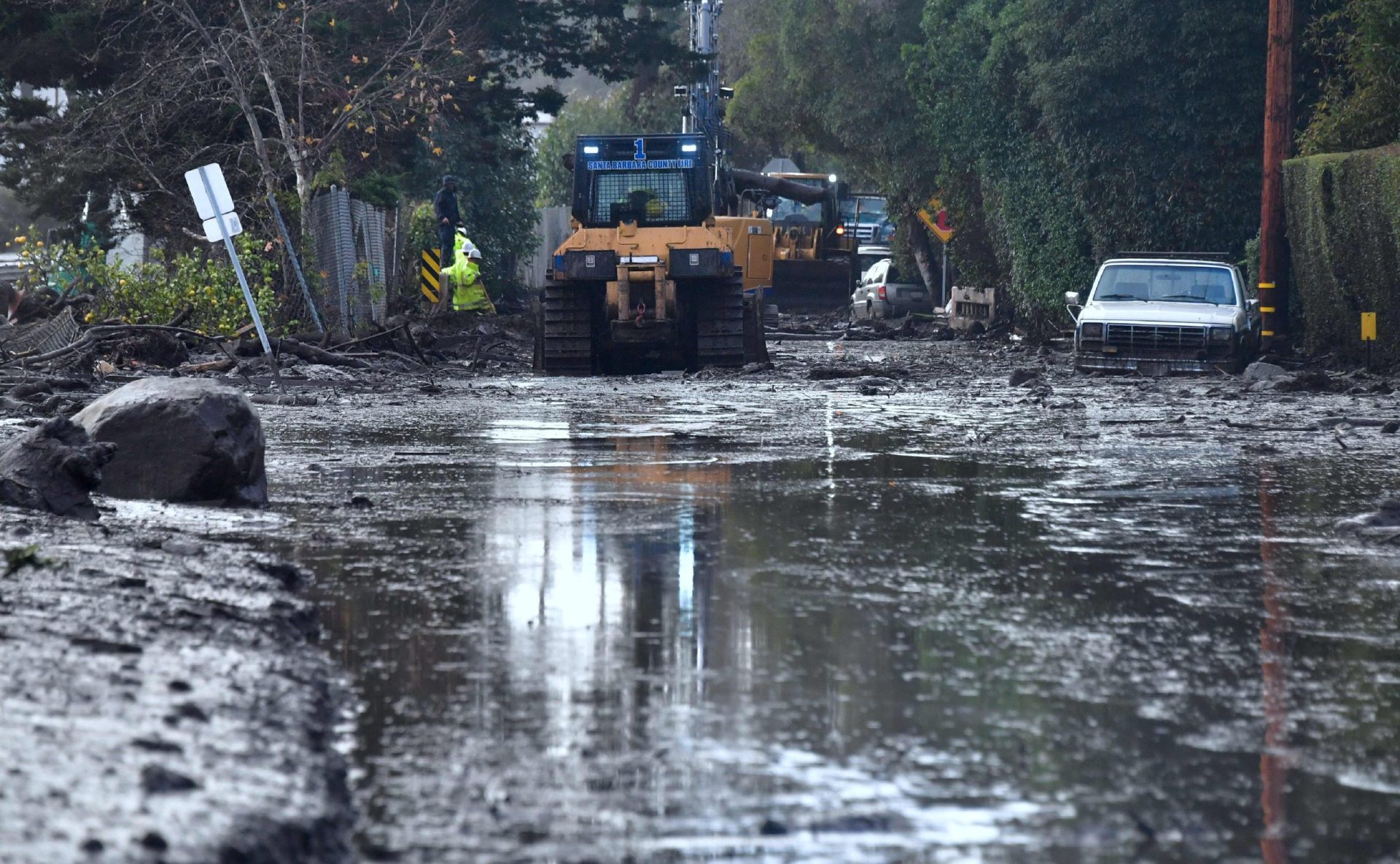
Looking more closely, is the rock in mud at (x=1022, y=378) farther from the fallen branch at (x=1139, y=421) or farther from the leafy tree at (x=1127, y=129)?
the leafy tree at (x=1127, y=129)

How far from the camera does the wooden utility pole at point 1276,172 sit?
25.8 metres

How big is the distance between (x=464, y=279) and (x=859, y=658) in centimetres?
2442

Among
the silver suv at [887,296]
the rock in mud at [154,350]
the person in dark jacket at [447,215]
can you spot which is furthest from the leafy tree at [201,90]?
the silver suv at [887,296]

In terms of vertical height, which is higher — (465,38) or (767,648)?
(465,38)

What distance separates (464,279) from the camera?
3016cm

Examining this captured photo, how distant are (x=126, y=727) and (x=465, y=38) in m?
29.4

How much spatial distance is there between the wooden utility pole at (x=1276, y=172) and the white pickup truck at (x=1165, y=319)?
1446 mm

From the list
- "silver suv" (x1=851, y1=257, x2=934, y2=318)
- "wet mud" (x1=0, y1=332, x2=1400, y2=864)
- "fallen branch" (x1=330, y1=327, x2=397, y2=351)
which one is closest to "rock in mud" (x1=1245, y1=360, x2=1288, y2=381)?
"wet mud" (x1=0, y1=332, x2=1400, y2=864)

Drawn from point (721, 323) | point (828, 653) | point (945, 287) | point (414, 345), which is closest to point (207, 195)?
point (414, 345)

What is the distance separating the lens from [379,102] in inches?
1092

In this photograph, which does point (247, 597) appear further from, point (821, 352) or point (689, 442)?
point (821, 352)

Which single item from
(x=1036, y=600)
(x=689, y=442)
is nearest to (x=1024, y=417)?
(x=689, y=442)

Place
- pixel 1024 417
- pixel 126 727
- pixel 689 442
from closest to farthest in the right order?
pixel 126 727 → pixel 689 442 → pixel 1024 417

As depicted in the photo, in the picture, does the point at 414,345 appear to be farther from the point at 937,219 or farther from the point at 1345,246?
the point at 937,219
